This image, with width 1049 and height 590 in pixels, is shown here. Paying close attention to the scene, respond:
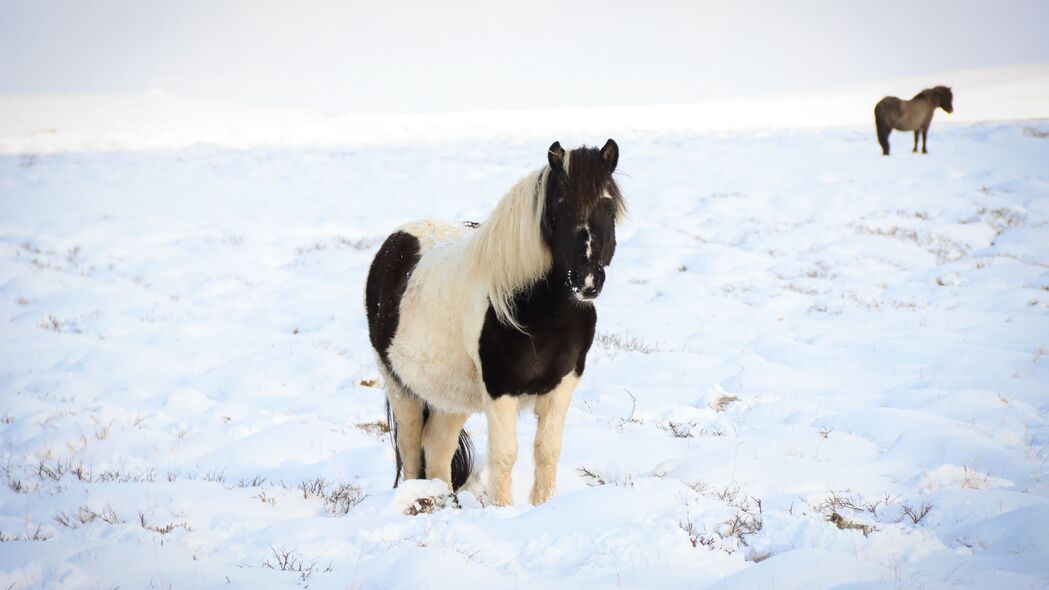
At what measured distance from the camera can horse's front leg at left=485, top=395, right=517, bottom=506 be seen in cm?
380

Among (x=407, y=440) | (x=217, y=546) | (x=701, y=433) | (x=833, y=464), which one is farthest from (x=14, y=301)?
(x=833, y=464)

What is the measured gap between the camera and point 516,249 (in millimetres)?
3738

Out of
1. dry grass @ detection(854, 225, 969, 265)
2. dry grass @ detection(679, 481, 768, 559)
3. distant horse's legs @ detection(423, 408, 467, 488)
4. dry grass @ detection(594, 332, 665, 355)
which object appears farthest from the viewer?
dry grass @ detection(854, 225, 969, 265)

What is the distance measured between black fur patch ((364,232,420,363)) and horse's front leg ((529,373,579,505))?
134 centimetres

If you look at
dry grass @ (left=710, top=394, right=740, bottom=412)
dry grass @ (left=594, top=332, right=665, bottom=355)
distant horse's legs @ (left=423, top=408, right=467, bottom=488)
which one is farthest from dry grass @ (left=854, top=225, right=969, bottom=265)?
distant horse's legs @ (left=423, top=408, right=467, bottom=488)

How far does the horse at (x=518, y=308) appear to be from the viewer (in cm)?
350

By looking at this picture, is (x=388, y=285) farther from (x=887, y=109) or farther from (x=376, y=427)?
(x=887, y=109)

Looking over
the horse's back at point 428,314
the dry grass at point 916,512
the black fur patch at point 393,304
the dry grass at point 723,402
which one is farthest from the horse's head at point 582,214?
the dry grass at point 723,402

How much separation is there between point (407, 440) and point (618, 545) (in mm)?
2472

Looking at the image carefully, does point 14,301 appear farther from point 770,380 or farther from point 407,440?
point 770,380

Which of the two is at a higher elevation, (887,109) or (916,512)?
(887,109)

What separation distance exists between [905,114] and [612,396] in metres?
20.4

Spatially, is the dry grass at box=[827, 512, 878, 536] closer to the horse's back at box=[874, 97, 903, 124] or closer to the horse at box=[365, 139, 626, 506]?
the horse at box=[365, 139, 626, 506]

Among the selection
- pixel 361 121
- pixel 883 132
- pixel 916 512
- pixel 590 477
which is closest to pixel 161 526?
pixel 590 477
